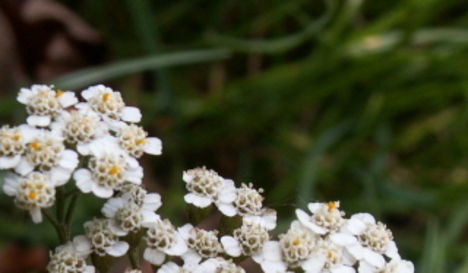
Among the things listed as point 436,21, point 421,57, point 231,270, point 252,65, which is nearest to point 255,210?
point 231,270

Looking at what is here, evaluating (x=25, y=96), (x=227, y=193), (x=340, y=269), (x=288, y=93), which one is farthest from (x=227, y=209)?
(x=288, y=93)

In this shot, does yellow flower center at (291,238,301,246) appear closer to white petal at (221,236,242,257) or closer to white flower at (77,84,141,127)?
white petal at (221,236,242,257)

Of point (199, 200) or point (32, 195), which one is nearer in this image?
point (32, 195)

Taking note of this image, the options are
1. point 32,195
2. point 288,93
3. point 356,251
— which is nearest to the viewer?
point 32,195

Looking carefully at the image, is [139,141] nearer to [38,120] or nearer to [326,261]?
[38,120]

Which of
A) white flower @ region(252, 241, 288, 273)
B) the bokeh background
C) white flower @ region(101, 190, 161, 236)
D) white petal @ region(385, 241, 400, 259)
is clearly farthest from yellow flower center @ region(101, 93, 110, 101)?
the bokeh background

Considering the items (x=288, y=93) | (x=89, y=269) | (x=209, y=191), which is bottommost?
(x=89, y=269)

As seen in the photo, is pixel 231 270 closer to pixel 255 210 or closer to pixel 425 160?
pixel 255 210
